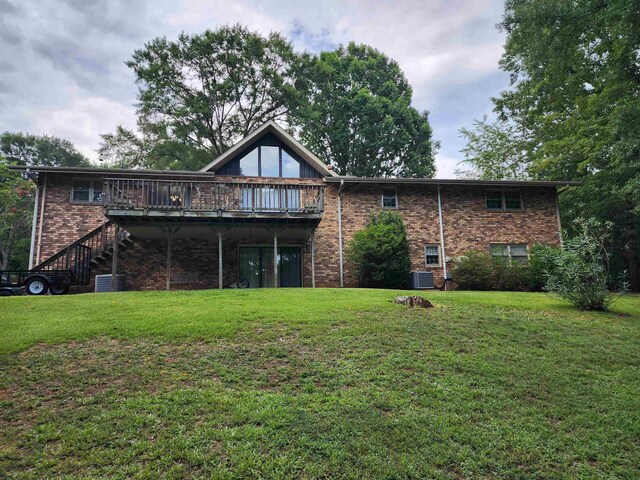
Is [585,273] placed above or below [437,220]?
below

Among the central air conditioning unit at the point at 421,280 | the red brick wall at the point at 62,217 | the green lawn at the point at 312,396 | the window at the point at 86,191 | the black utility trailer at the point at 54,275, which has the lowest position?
the green lawn at the point at 312,396

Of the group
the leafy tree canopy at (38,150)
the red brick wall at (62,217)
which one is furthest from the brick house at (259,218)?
the leafy tree canopy at (38,150)

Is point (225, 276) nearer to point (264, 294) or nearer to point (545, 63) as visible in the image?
point (264, 294)

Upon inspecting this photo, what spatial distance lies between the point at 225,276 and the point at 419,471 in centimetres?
1288

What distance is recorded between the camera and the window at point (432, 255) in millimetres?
16359

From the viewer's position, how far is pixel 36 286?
12.6 m

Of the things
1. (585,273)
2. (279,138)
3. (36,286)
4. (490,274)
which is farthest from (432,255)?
(36,286)

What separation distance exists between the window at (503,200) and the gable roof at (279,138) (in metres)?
7.03

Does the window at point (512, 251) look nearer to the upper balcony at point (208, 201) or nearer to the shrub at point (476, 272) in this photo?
the shrub at point (476, 272)

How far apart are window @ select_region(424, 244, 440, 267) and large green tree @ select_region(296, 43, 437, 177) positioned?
51.0 ft

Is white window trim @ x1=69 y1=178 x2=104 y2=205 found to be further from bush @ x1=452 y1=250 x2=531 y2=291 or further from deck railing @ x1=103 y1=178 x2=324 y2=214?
bush @ x1=452 y1=250 x2=531 y2=291

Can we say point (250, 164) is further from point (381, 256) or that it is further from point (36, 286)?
point (36, 286)

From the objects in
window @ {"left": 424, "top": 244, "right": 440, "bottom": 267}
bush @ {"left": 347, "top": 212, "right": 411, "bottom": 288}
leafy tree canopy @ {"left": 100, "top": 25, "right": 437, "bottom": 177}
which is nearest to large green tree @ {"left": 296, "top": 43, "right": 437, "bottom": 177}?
leafy tree canopy @ {"left": 100, "top": 25, "right": 437, "bottom": 177}

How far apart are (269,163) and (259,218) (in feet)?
13.6
